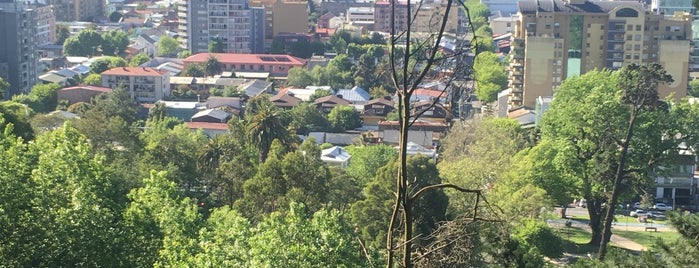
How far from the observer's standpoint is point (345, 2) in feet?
257

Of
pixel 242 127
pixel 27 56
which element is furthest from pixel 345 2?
pixel 242 127

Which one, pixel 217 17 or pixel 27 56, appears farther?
pixel 217 17

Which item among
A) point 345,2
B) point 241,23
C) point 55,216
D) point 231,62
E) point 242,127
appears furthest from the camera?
point 345,2

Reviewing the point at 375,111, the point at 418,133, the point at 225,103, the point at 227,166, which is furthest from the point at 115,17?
the point at 227,166

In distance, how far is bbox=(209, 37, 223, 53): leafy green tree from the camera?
54438 millimetres

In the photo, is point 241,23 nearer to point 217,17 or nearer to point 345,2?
point 217,17

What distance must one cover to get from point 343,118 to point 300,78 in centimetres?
988

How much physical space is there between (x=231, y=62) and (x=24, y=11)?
1099cm

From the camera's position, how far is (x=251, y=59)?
168 ft

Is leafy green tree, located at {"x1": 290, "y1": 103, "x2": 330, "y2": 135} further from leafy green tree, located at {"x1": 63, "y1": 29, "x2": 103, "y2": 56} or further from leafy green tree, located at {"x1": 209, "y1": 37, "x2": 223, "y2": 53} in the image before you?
leafy green tree, located at {"x1": 63, "y1": 29, "x2": 103, "y2": 56}

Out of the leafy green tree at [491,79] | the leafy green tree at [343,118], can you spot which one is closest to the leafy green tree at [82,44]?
the leafy green tree at [491,79]

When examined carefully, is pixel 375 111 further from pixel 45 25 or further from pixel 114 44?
pixel 45 25

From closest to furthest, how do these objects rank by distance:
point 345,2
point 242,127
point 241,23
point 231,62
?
point 242,127 → point 231,62 → point 241,23 → point 345,2

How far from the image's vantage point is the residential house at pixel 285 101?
39.1 meters
